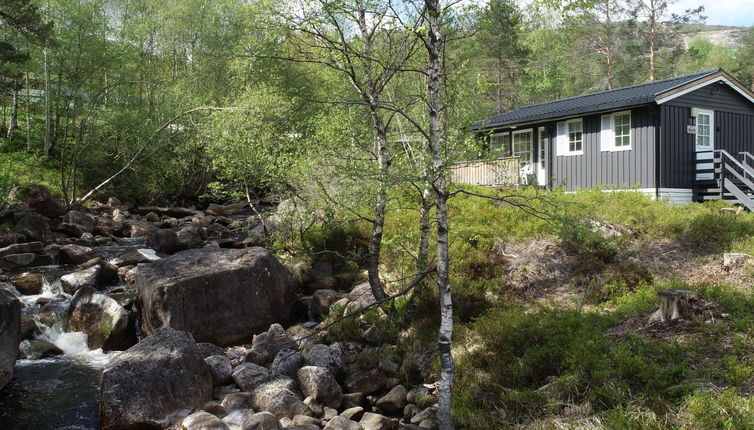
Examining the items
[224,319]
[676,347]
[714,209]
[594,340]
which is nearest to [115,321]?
[224,319]

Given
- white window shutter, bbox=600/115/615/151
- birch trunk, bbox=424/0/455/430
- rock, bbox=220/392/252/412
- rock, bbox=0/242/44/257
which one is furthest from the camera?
white window shutter, bbox=600/115/615/151

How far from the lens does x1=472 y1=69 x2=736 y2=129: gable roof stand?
565 inches

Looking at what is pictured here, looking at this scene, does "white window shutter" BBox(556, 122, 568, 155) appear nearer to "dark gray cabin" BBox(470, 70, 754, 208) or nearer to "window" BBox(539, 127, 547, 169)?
"dark gray cabin" BBox(470, 70, 754, 208)

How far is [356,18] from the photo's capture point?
779 cm

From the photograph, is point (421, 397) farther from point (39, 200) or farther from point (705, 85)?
point (705, 85)

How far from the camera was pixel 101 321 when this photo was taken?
8.48m

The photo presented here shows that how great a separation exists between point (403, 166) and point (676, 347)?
378cm

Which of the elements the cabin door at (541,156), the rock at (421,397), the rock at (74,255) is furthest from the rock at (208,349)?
the cabin door at (541,156)

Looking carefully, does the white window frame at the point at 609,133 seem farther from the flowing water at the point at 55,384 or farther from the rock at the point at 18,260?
the rock at the point at 18,260

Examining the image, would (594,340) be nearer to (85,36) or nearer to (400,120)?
(400,120)

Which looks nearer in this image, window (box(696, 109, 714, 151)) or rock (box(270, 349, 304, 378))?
rock (box(270, 349, 304, 378))

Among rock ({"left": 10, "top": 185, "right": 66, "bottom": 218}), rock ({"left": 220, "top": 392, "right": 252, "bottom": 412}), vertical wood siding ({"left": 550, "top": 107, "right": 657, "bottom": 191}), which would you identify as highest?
vertical wood siding ({"left": 550, "top": 107, "right": 657, "bottom": 191})

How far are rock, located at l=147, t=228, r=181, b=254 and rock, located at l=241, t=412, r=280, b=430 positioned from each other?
29.0 feet

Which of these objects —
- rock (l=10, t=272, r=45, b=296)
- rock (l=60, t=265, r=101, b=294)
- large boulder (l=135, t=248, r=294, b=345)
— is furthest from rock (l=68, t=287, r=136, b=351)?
rock (l=10, t=272, r=45, b=296)
